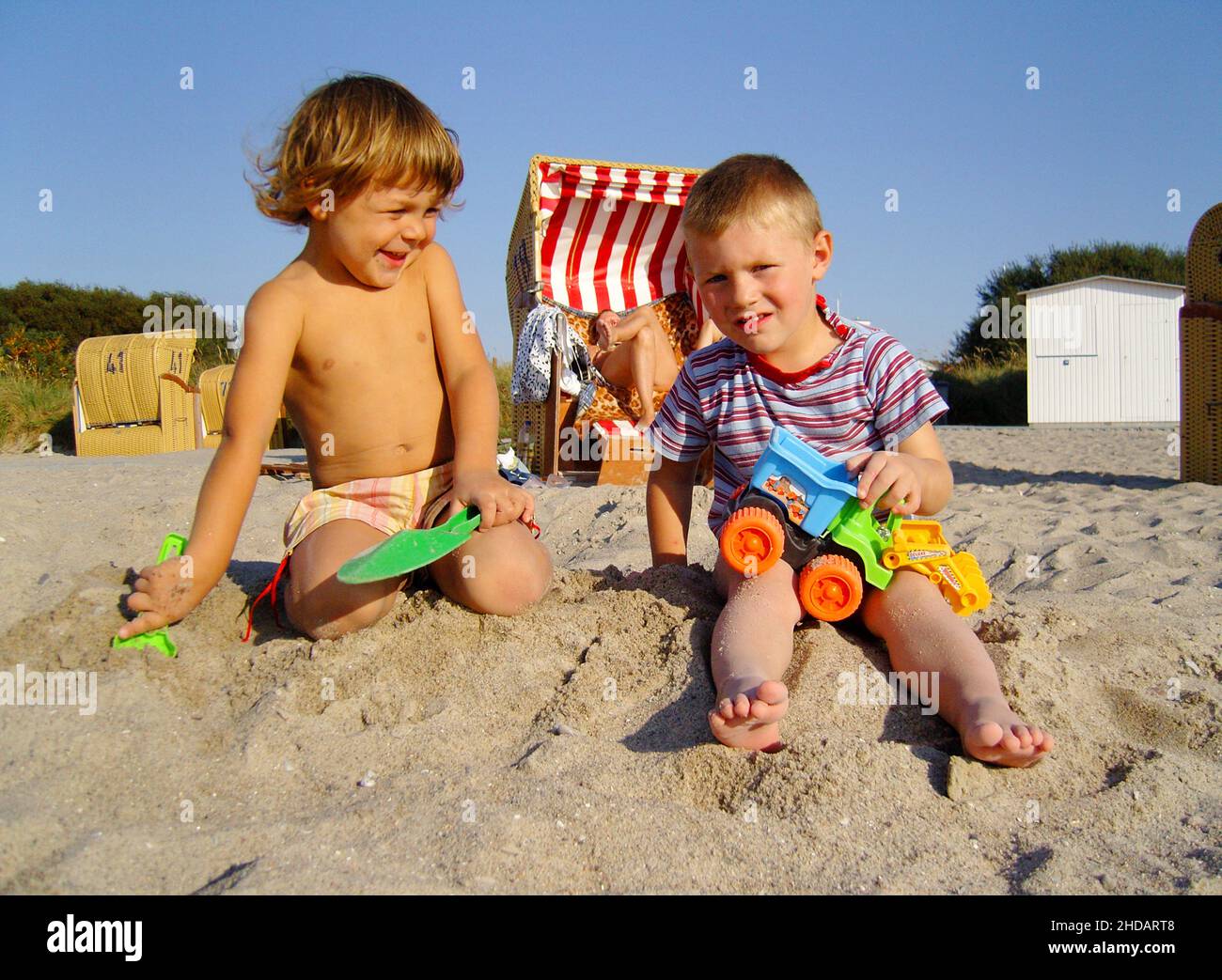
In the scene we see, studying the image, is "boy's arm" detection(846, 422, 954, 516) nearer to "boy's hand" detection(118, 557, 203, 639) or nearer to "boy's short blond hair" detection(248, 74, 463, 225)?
"boy's short blond hair" detection(248, 74, 463, 225)

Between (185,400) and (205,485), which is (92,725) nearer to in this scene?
(205,485)

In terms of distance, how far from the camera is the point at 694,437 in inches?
91.0

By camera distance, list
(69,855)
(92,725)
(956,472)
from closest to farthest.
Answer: (69,855) < (92,725) < (956,472)

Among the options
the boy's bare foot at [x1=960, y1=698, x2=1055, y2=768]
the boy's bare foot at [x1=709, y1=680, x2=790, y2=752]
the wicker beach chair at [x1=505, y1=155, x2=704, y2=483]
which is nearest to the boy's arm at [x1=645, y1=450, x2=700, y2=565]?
the boy's bare foot at [x1=709, y1=680, x2=790, y2=752]

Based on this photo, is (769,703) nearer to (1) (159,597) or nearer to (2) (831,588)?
(2) (831,588)

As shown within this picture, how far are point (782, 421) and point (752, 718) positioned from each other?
2.86ft

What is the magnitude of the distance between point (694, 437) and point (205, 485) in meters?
1.17

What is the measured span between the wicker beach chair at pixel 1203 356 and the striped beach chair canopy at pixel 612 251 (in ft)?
10.5

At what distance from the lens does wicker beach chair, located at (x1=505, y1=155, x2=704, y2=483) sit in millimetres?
6094

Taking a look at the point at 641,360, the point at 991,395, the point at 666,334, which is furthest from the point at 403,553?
the point at 991,395

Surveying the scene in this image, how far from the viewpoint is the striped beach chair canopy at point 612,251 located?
701 centimetres

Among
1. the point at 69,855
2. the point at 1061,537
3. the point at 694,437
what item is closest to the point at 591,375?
the point at 1061,537

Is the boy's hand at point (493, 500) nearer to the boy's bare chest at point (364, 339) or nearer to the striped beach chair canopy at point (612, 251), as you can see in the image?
the boy's bare chest at point (364, 339)

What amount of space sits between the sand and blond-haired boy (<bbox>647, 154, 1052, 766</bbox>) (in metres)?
0.09
